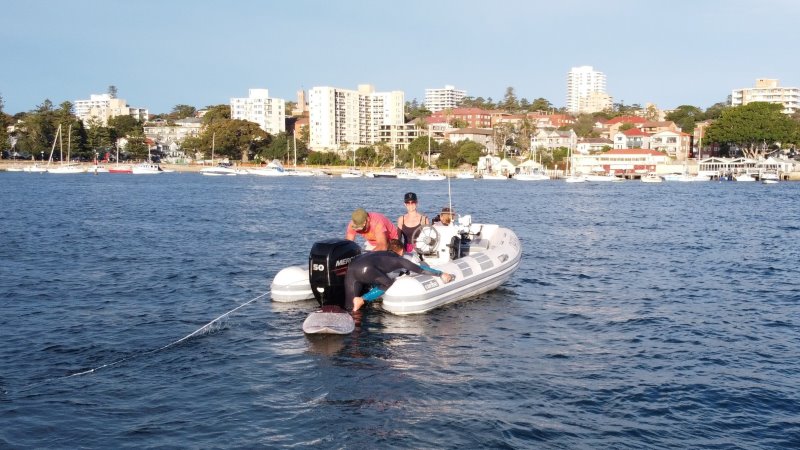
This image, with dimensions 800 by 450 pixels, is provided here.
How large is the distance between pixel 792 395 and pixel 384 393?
5.61 meters

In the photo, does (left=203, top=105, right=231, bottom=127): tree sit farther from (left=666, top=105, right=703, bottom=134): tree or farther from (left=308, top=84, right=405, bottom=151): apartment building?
(left=666, top=105, right=703, bottom=134): tree

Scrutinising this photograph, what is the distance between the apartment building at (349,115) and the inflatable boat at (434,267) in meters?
137

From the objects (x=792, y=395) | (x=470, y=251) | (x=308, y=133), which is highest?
(x=308, y=133)

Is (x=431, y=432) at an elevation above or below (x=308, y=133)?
below

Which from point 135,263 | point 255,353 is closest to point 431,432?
point 255,353

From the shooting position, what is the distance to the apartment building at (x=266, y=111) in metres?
178

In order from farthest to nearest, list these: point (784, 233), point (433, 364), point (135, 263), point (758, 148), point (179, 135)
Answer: point (179, 135)
point (758, 148)
point (784, 233)
point (135, 263)
point (433, 364)

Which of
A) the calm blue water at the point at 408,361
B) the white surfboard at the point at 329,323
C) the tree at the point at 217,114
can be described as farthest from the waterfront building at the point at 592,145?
the white surfboard at the point at 329,323

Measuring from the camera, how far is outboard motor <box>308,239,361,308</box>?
41.9ft

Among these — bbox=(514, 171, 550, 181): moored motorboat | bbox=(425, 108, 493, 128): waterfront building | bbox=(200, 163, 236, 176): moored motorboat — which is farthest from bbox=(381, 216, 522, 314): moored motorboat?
bbox=(425, 108, 493, 128): waterfront building

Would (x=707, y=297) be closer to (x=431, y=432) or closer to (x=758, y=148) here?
(x=431, y=432)

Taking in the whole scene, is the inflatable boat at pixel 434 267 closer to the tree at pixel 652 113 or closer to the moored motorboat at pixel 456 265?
the moored motorboat at pixel 456 265

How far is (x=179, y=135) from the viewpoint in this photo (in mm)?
182625

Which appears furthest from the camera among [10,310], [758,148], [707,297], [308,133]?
[308,133]
